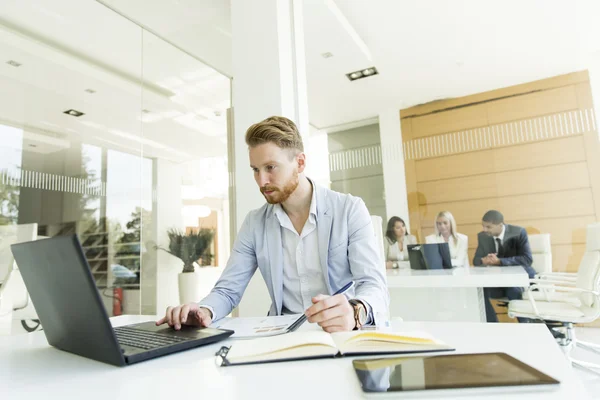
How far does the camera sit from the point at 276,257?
4.58 ft

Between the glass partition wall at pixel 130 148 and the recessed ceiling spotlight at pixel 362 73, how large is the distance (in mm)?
1415

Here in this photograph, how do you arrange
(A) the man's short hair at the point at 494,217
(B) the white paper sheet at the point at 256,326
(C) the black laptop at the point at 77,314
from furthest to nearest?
(A) the man's short hair at the point at 494,217 → (B) the white paper sheet at the point at 256,326 → (C) the black laptop at the point at 77,314

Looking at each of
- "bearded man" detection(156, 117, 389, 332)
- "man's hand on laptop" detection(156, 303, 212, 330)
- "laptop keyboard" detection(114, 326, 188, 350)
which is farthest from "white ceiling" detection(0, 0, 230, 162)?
"laptop keyboard" detection(114, 326, 188, 350)

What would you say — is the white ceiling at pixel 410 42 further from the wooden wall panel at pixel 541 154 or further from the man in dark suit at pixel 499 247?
the man in dark suit at pixel 499 247

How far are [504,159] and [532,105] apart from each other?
549 mm

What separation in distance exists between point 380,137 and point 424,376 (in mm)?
3887

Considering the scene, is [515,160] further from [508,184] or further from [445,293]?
[445,293]

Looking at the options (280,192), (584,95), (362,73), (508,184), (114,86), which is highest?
(362,73)

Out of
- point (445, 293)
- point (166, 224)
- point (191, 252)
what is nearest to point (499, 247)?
point (445, 293)

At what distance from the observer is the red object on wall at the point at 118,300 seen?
3.10 m

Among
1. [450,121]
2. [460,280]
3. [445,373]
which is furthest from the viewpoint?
[450,121]

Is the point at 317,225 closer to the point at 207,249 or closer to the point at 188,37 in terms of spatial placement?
the point at 207,249

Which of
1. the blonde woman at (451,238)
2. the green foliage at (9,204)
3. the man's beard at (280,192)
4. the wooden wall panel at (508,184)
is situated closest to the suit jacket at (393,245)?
the blonde woman at (451,238)

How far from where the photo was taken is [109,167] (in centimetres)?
325
